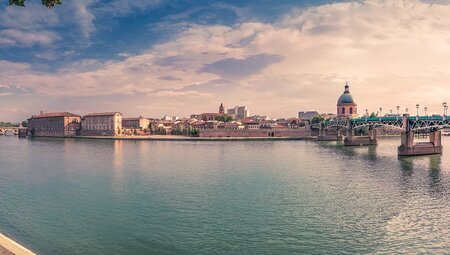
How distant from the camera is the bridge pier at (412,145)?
6281 centimetres

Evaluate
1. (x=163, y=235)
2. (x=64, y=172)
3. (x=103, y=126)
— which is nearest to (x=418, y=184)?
→ (x=163, y=235)

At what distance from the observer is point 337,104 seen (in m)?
176

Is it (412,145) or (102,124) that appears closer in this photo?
(412,145)

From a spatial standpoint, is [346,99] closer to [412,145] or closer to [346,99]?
[346,99]

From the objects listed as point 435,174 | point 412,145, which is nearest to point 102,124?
point 412,145

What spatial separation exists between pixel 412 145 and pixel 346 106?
368 feet

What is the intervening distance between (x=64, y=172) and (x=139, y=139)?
287ft

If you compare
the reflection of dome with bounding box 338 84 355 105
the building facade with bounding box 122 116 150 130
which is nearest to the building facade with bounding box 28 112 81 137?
the building facade with bounding box 122 116 150 130

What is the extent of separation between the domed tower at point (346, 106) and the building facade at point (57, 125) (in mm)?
127714

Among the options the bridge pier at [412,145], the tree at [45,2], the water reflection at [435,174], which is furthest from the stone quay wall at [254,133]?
the tree at [45,2]

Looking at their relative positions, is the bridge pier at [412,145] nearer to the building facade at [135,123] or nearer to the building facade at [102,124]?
the building facade at [102,124]

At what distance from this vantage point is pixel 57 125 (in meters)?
162

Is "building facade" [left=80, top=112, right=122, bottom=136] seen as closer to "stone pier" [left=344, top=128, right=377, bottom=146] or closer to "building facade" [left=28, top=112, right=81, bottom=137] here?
"building facade" [left=28, top=112, right=81, bottom=137]

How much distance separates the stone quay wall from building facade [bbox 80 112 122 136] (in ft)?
124
